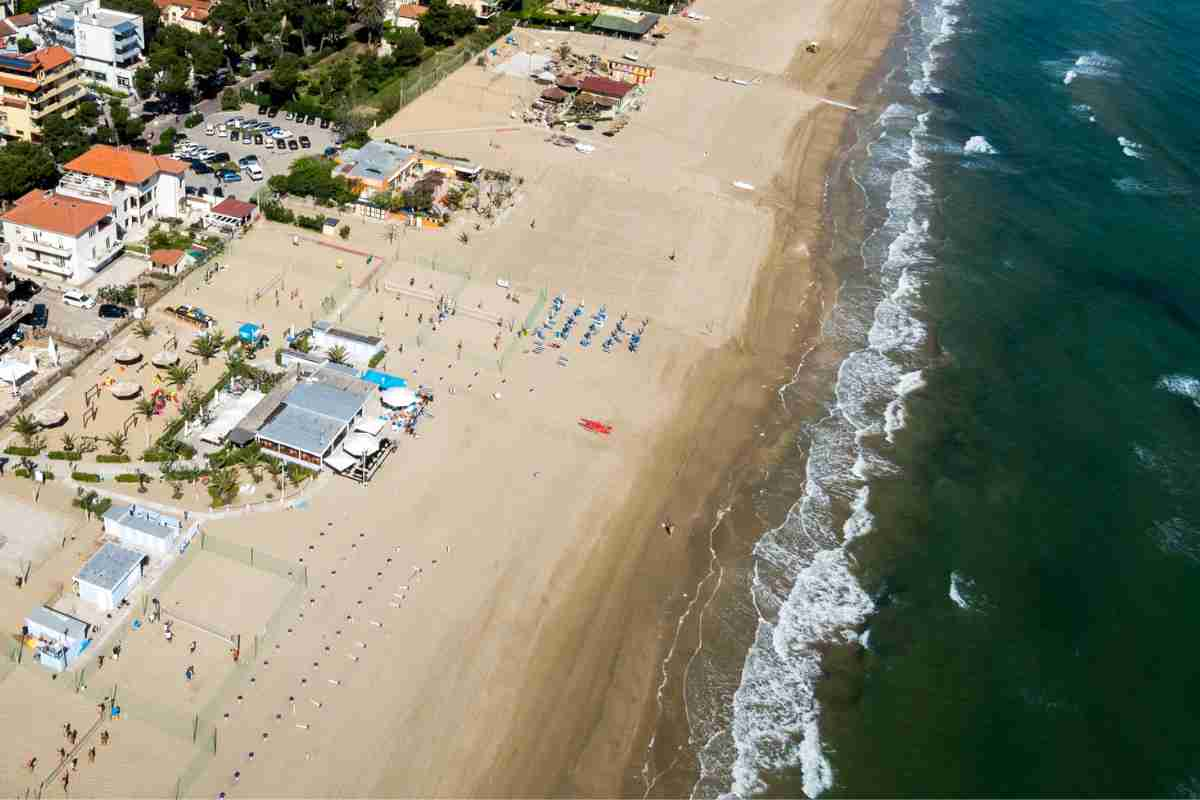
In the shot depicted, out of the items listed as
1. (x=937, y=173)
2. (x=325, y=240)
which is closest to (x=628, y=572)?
(x=325, y=240)

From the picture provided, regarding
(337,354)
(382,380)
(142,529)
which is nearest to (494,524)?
(382,380)

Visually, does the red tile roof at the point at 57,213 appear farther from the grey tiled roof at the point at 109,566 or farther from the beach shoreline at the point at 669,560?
the beach shoreline at the point at 669,560

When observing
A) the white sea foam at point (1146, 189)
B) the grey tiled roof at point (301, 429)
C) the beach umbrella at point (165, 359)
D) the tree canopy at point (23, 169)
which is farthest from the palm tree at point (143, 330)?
→ the white sea foam at point (1146, 189)

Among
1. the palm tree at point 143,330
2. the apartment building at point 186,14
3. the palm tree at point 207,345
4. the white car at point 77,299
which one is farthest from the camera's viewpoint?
the apartment building at point 186,14

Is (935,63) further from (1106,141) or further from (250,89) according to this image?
(250,89)

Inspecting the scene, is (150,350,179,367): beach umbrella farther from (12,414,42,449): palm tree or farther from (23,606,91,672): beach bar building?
(23,606,91,672): beach bar building

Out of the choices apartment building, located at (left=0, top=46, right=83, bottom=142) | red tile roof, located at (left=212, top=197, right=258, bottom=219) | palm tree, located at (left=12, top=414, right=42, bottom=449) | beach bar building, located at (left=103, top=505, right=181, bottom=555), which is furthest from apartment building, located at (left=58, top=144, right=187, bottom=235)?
beach bar building, located at (left=103, top=505, right=181, bottom=555)

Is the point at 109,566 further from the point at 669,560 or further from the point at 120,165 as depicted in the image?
the point at 120,165
